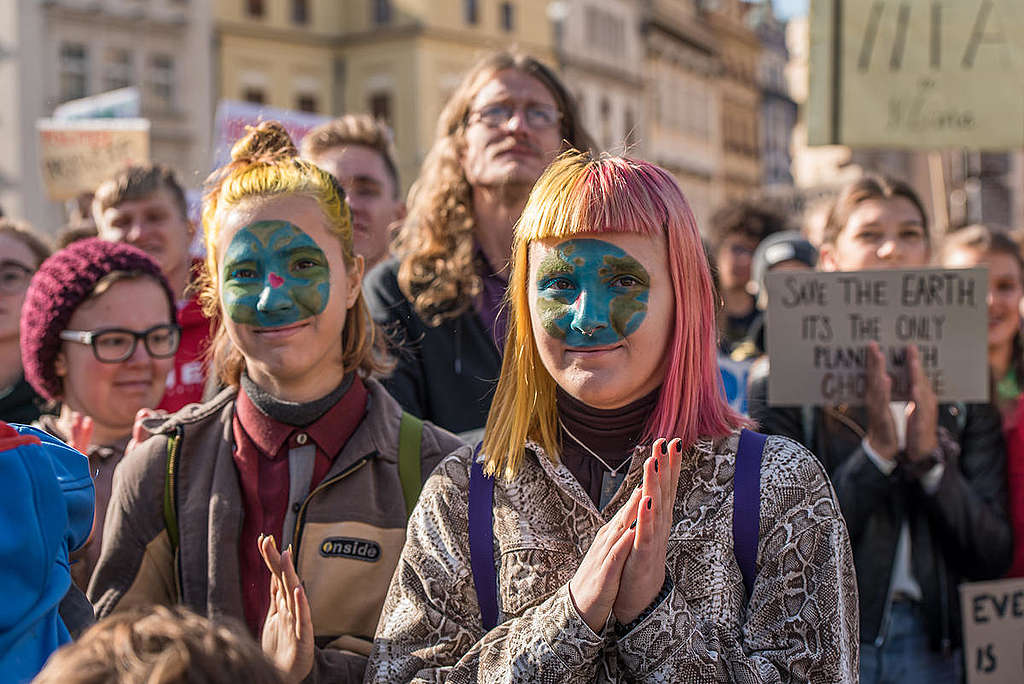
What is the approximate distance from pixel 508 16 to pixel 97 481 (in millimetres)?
41209

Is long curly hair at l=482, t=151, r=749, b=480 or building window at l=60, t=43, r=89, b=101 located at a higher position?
building window at l=60, t=43, r=89, b=101

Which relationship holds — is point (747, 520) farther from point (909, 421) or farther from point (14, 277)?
point (14, 277)

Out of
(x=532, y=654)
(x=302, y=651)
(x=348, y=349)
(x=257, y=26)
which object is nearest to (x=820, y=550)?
(x=532, y=654)

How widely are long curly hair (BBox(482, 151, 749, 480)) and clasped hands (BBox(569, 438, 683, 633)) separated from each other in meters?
0.21

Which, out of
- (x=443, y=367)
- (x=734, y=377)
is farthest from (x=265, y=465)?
(x=734, y=377)

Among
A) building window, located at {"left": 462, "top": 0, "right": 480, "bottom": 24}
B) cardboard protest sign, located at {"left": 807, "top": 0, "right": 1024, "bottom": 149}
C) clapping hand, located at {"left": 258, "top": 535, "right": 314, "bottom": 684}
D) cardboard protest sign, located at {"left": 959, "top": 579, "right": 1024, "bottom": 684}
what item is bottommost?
cardboard protest sign, located at {"left": 959, "top": 579, "right": 1024, "bottom": 684}

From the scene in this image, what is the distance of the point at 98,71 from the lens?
108 ft

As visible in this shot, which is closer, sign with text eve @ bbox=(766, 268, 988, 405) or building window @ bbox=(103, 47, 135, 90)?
sign with text eve @ bbox=(766, 268, 988, 405)

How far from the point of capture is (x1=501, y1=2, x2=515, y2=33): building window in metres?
42.8

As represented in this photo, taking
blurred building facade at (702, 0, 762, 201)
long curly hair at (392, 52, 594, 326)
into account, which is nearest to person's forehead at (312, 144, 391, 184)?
long curly hair at (392, 52, 594, 326)

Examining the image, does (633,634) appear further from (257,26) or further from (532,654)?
(257,26)

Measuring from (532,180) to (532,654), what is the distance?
6.69ft

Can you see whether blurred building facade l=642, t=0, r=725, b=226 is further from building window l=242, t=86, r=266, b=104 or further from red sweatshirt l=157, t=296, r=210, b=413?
red sweatshirt l=157, t=296, r=210, b=413

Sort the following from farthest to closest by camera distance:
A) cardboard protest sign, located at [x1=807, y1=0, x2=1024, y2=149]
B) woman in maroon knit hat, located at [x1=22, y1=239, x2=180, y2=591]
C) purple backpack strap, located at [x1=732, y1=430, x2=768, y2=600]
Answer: cardboard protest sign, located at [x1=807, y1=0, x2=1024, y2=149]
woman in maroon knit hat, located at [x1=22, y1=239, x2=180, y2=591]
purple backpack strap, located at [x1=732, y1=430, x2=768, y2=600]
